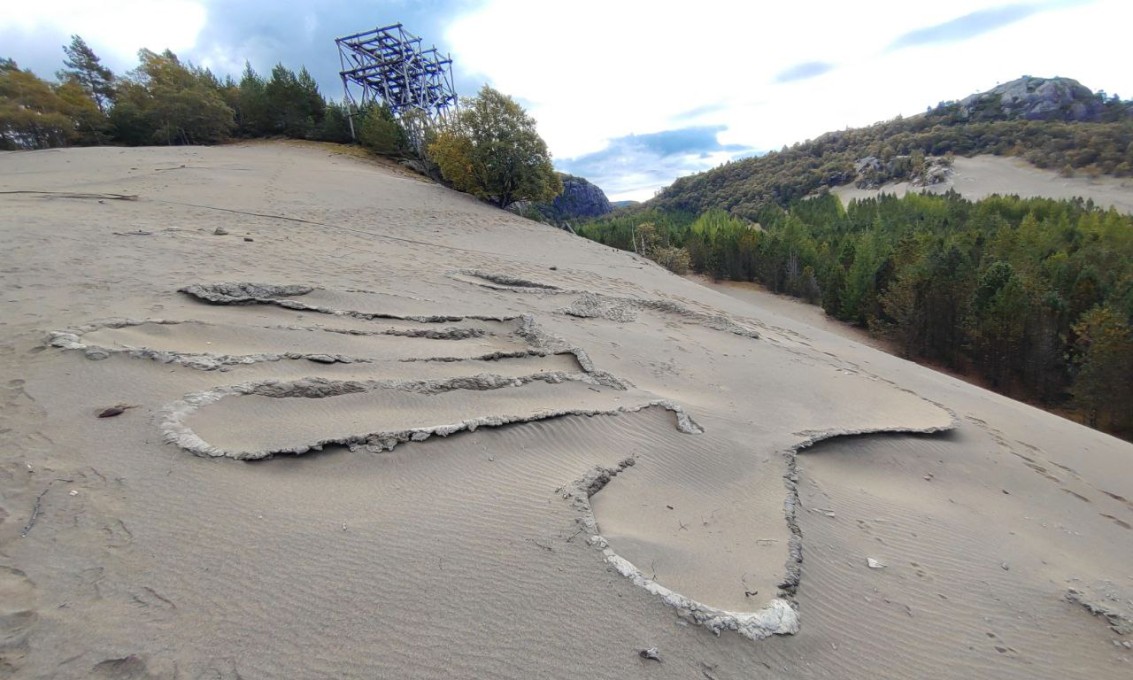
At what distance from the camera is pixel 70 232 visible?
900 cm

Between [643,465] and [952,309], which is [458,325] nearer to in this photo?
[643,465]

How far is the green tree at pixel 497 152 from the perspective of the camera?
22.7 m

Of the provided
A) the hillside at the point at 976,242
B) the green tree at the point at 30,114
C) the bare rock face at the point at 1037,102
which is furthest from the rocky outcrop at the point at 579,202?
the bare rock face at the point at 1037,102

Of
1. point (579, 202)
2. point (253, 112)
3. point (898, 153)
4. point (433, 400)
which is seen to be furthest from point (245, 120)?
point (898, 153)

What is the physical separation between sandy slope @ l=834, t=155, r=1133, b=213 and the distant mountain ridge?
1.47 metres

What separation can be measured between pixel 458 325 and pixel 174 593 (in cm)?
515

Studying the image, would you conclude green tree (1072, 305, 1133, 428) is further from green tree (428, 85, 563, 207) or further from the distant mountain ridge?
the distant mountain ridge

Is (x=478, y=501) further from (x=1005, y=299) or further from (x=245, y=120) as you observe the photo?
(x=245, y=120)

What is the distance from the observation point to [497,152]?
2289cm

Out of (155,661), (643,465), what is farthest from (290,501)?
(643,465)

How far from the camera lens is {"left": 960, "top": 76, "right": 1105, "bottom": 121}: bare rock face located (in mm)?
82312

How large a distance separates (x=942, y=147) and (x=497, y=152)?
8555 centimetres

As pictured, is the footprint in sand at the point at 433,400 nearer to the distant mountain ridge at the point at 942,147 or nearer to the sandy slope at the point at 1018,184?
the sandy slope at the point at 1018,184

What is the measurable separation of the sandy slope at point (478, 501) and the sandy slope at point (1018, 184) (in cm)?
6690
